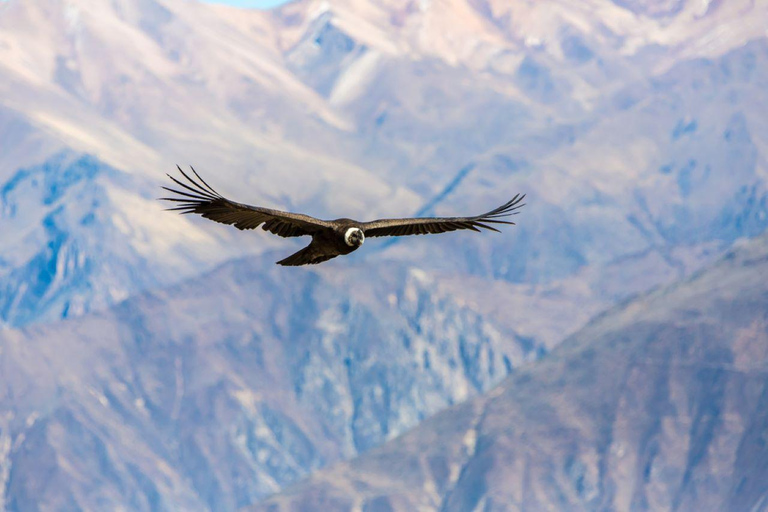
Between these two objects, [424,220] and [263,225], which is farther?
[424,220]

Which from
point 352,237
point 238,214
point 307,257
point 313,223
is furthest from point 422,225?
point 238,214

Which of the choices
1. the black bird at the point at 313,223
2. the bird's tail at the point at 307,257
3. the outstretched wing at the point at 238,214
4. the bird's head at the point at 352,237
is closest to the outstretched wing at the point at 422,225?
the black bird at the point at 313,223

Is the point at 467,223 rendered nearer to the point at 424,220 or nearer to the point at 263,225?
the point at 424,220

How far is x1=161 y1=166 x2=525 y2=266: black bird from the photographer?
1387 inches

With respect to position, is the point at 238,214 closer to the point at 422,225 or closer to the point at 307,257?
the point at 307,257

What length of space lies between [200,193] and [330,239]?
4050 mm

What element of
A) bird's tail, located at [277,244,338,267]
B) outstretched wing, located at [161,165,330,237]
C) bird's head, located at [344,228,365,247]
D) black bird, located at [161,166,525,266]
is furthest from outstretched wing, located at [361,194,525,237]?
outstretched wing, located at [161,165,330,237]

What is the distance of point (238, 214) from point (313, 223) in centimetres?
196

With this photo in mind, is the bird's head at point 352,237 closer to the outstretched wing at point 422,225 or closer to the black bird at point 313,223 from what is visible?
the black bird at point 313,223

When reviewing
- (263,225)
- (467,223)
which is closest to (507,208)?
(467,223)

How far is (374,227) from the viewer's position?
126 feet

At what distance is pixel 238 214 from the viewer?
35875 mm

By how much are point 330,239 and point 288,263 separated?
5.34 feet

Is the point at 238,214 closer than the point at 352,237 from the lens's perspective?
Yes
